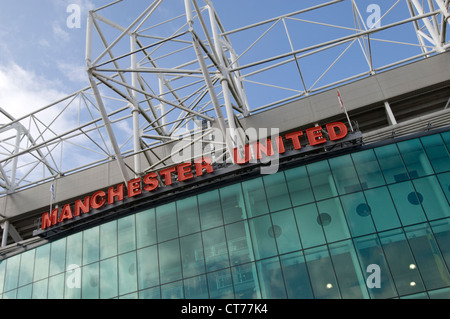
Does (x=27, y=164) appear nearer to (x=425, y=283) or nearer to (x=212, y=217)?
(x=212, y=217)

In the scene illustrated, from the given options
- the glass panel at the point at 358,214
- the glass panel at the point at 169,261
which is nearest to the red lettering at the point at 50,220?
the glass panel at the point at 169,261

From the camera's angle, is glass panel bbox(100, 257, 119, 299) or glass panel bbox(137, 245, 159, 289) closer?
glass panel bbox(137, 245, 159, 289)

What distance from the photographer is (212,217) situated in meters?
27.7

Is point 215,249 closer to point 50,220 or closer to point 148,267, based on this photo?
point 148,267

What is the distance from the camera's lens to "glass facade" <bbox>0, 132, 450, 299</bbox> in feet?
76.5

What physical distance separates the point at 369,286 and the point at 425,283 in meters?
2.82

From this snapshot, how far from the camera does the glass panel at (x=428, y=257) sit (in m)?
22.1

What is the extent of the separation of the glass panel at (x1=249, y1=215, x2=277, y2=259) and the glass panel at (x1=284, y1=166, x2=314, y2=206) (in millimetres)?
2184

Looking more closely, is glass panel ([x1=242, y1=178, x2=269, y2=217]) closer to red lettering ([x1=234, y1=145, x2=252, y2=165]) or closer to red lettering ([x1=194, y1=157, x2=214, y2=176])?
red lettering ([x1=234, y1=145, x2=252, y2=165])

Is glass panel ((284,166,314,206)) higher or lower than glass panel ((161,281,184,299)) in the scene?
higher

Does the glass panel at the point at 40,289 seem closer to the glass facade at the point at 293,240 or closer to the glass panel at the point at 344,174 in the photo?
the glass facade at the point at 293,240

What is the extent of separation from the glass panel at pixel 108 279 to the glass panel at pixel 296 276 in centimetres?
1108

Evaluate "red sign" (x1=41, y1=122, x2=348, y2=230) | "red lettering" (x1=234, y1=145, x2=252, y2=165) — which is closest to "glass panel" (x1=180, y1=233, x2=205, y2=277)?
"red sign" (x1=41, y1=122, x2=348, y2=230)
